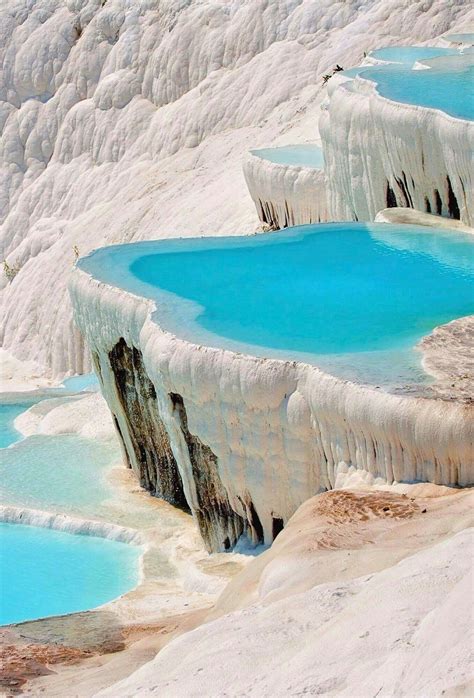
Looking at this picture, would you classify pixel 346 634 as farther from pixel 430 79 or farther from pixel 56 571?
pixel 430 79

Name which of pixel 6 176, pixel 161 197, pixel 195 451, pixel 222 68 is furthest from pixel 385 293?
pixel 6 176

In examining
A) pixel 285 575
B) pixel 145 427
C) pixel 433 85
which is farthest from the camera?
pixel 433 85

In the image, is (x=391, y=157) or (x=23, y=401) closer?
(x=391, y=157)

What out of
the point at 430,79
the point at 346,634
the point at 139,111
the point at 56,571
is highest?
the point at 346,634

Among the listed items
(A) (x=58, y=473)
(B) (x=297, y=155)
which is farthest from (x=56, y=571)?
(B) (x=297, y=155)

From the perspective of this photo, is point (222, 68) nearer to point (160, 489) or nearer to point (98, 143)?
point (98, 143)

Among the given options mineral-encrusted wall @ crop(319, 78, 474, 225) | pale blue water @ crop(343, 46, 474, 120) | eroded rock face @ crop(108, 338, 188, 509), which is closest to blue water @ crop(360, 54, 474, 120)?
pale blue water @ crop(343, 46, 474, 120)

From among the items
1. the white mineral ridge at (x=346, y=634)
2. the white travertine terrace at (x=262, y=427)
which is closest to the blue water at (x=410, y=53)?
the white travertine terrace at (x=262, y=427)
